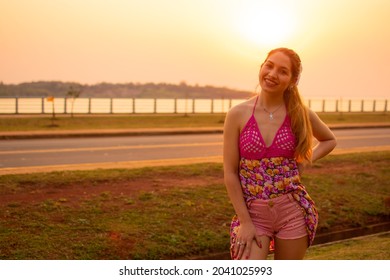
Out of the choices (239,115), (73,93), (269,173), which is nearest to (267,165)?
(269,173)

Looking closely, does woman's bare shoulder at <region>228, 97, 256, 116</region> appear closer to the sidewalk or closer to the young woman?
the young woman

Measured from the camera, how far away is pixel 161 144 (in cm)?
1525

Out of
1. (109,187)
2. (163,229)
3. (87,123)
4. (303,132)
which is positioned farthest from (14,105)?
(303,132)

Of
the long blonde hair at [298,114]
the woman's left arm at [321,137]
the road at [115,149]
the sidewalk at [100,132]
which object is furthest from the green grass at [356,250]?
the sidewalk at [100,132]

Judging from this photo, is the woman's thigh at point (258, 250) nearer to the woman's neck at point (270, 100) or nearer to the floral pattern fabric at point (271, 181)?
the floral pattern fabric at point (271, 181)

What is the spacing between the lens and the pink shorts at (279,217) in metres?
3.06

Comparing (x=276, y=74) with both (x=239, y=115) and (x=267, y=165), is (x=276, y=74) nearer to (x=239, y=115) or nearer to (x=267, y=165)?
(x=239, y=115)

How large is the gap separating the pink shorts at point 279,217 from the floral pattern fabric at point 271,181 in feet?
0.09

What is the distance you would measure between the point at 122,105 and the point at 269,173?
87.9 feet

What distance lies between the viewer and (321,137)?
11.4 ft

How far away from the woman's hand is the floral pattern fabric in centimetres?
12
